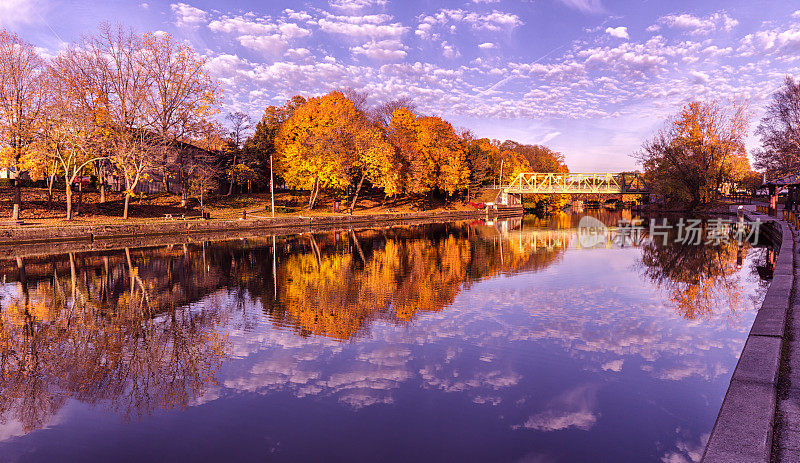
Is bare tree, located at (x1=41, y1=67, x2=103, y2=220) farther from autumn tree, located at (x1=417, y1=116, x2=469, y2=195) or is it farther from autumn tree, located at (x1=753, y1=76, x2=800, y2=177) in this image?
autumn tree, located at (x1=753, y1=76, x2=800, y2=177)

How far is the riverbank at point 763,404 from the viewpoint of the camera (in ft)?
15.6

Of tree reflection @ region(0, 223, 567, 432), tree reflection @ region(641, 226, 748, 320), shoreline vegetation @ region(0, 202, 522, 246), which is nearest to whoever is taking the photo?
tree reflection @ region(0, 223, 567, 432)

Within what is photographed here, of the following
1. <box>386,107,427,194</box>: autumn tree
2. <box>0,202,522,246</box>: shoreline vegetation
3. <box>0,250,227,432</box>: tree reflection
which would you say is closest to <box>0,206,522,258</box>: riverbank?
<box>0,202,522,246</box>: shoreline vegetation

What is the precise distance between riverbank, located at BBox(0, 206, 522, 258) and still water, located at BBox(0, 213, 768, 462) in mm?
14207

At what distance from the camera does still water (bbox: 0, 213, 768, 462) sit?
19.9ft

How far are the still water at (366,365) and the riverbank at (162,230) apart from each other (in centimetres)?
1421

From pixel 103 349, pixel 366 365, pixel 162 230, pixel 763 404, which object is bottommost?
pixel 366 365

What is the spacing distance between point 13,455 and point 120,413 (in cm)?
130

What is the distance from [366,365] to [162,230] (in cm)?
3209

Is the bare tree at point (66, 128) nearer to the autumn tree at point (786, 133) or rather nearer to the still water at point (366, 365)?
the still water at point (366, 365)

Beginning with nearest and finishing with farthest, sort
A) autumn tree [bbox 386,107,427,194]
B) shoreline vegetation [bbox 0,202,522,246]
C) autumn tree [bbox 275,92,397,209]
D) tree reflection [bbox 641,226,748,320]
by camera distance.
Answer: tree reflection [bbox 641,226,748,320] < shoreline vegetation [bbox 0,202,522,246] < autumn tree [bbox 275,92,397,209] < autumn tree [bbox 386,107,427,194]

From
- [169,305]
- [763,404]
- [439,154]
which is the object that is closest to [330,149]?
[439,154]

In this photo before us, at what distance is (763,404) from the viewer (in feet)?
18.7

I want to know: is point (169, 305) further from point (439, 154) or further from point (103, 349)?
point (439, 154)
